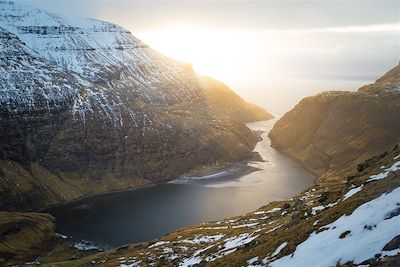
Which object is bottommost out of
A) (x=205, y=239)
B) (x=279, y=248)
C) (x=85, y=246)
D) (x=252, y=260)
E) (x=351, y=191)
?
(x=85, y=246)

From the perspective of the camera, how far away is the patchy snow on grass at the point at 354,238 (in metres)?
33.0

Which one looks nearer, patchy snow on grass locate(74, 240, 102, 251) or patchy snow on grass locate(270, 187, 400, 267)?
patchy snow on grass locate(270, 187, 400, 267)

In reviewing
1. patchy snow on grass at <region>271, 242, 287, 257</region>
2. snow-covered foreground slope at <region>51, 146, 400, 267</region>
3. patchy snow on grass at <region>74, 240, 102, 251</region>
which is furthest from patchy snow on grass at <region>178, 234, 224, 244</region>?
patchy snow on grass at <region>74, 240, 102, 251</region>

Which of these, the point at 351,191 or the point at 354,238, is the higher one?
the point at 351,191

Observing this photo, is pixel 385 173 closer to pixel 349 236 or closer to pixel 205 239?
pixel 349 236

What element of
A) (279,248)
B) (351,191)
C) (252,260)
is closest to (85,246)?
(252,260)

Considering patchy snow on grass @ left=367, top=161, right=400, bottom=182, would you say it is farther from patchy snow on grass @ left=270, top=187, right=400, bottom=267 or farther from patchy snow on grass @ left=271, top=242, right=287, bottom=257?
patchy snow on grass @ left=271, top=242, right=287, bottom=257

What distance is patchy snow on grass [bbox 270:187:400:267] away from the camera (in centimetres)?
3297

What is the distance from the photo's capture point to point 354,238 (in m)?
Result: 35.7

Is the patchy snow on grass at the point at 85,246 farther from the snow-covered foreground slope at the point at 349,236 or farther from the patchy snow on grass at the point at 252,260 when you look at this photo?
the patchy snow on grass at the point at 252,260

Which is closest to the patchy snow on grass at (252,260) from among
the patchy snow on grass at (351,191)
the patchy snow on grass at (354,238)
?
the patchy snow on grass at (354,238)

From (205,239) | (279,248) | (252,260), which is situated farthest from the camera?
(205,239)

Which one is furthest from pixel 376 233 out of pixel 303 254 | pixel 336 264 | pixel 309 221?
pixel 309 221

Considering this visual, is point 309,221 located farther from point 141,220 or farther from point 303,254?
point 141,220
